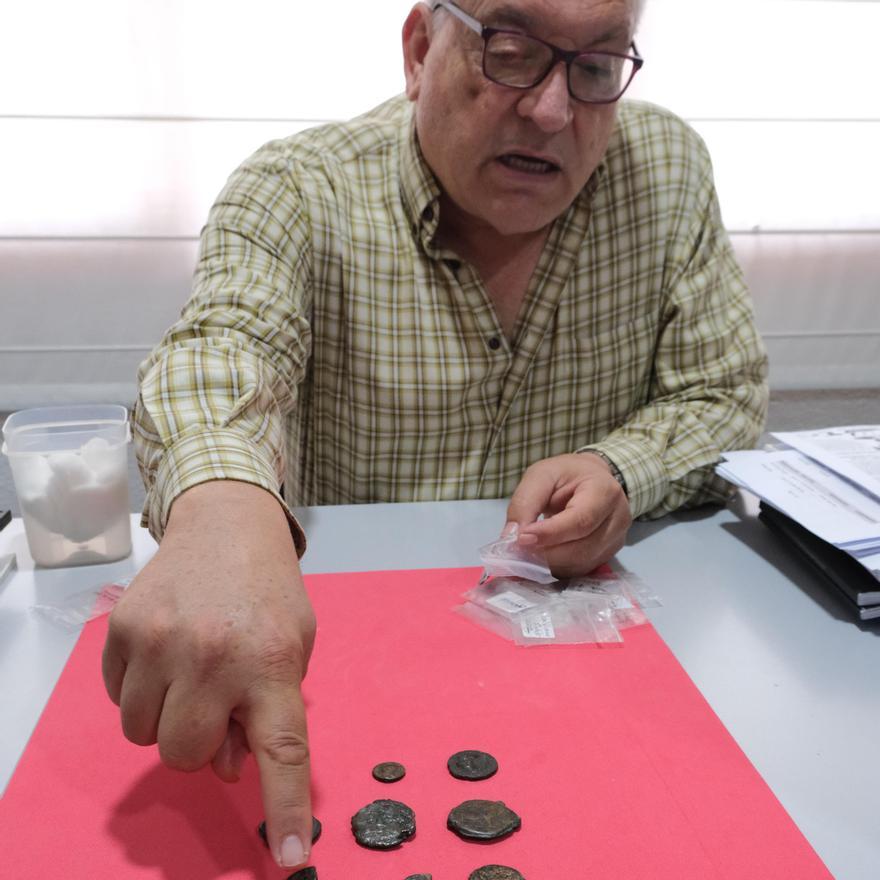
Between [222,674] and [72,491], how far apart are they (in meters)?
0.52

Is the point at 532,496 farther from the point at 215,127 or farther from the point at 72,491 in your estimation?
the point at 215,127

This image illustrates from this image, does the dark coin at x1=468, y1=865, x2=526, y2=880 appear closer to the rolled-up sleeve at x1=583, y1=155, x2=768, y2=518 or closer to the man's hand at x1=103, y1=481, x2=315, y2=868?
the man's hand at x1=103, y1=481, x2=315, y2=868

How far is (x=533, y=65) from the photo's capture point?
1124mm

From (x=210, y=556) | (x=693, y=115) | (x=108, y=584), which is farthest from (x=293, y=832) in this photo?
(x=693, y=115)

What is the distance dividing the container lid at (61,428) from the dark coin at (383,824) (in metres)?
0.58

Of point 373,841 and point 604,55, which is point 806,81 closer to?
point 604,55

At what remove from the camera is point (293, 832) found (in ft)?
1.92

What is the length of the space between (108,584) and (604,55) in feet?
2.86

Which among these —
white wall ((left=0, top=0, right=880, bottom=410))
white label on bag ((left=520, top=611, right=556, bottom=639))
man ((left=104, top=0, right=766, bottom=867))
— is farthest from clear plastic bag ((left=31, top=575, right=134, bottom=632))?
white wall ((left=0, top=0, right=880, bottom=410))

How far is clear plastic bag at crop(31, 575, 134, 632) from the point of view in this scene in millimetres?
935

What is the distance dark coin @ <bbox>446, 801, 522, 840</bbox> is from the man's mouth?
83 centimetres

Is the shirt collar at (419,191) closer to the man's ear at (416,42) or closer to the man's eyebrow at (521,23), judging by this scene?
the man's ear at (416,42)

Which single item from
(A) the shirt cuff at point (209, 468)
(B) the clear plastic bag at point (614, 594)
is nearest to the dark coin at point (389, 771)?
(A) the shirt cuff at point (209, 468)

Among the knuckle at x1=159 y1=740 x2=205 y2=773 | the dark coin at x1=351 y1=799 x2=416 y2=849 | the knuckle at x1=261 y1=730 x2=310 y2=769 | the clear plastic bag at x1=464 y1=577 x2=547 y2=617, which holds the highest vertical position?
the knuckle at x1=261 y1=730 x2=310 y2=769
